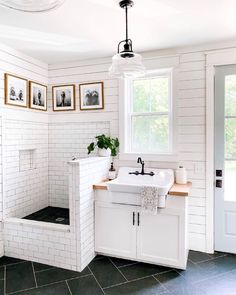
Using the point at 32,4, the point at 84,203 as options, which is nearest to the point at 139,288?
the point at 84,203

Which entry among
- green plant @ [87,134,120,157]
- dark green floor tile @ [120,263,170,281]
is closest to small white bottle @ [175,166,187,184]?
green plant @ [87,134,120,157]

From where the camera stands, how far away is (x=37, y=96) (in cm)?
337

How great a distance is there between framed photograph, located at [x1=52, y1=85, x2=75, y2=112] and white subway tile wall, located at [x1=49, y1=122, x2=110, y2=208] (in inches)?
10.1

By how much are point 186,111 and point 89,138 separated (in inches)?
57.0

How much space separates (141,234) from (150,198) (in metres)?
0.51

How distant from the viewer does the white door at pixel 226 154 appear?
2.80 metres

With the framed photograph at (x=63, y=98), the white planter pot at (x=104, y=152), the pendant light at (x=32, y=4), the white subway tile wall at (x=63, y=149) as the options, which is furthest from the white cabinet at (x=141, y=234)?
the pendant light at (x=32, y=4)

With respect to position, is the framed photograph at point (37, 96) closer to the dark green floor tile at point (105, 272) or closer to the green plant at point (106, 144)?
the green plant at point (106, 144)

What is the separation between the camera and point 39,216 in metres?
3.14

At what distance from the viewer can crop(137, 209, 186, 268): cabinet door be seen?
243cm

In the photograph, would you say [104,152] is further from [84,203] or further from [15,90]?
[15,90]

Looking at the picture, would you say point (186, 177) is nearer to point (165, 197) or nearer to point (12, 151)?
point (165, 197)

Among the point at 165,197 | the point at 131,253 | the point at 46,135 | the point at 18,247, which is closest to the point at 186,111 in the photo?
the point at 165,197

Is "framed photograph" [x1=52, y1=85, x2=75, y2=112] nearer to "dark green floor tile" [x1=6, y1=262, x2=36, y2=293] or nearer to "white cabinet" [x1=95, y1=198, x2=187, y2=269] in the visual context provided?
"white cabinet" [x1=95, y1=198, x2=187, y2=269]
